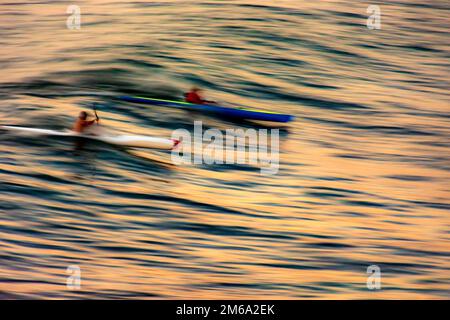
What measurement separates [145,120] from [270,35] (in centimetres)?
447

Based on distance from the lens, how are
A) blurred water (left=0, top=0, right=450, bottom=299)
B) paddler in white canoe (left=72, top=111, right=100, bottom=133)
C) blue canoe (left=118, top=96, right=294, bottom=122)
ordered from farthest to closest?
blue canoe (left=118, top=96, right=294, bottom=122) < paddler in white canoe (left=72, top=111, right=100, bottom=133) < blurred water (left=0, top=0, right=450, bottom=299)

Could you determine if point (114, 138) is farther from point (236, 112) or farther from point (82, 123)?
point (236, 112)

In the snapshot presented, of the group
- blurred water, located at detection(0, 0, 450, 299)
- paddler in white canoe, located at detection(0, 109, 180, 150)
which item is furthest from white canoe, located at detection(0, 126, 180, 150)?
blurred water, located at detection(0, 0, 450, 299)

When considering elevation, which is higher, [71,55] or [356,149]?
[71,55]

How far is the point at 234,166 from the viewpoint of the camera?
11062 mm

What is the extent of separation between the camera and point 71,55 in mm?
15094

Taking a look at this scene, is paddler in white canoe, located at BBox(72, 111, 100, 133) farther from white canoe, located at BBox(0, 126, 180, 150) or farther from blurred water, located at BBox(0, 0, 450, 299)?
blurred water, located at BBox(0, 0, 450, 299)

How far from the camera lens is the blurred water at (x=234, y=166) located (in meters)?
8.48

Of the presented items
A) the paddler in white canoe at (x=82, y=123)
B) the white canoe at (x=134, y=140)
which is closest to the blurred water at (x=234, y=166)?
the white canoe at (x=134, y=140)

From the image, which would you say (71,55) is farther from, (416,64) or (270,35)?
(416,64)

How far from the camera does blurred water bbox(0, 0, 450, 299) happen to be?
848 centimetres

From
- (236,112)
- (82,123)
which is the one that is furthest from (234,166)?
(82,123)

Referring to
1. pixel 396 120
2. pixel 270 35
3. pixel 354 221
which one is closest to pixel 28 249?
pixel 354 221
